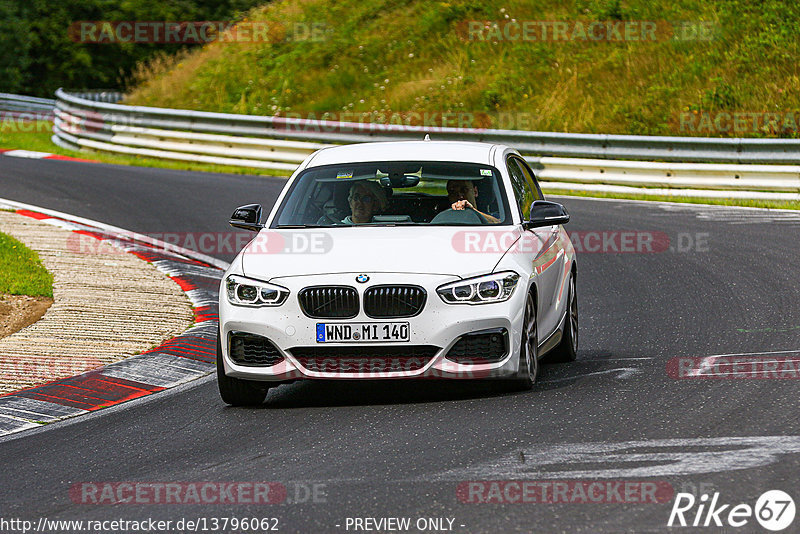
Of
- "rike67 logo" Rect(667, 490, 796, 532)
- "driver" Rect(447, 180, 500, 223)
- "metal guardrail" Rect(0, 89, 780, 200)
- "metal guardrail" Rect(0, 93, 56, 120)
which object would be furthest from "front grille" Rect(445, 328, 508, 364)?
"metal guardrail" Rect(0, 93, 56, 120)

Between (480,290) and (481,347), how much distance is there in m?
0.35

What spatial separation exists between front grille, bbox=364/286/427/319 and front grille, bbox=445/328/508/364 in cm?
35

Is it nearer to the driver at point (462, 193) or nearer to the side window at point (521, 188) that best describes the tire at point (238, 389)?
the driver at point (462, 193)

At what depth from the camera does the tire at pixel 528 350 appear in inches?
315

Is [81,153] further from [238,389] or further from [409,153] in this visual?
[238,389]

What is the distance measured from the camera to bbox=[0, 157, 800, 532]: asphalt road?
5648mm

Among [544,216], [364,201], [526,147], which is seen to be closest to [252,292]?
[364,201]

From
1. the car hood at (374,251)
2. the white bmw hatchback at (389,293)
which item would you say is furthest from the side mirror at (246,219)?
the car hood at (374,251)

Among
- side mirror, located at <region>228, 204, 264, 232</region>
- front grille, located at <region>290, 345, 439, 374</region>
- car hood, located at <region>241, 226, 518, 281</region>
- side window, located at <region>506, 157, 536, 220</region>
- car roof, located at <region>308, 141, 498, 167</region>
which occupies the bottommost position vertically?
front grille, located at <region>290, 345, 439, 374</region>

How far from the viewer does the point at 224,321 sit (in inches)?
319

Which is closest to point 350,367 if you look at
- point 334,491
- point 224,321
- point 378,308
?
point 378,308

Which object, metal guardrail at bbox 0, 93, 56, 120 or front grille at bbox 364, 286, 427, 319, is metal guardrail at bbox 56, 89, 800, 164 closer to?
metal guardrail at bbox 0, 93, 56, 120

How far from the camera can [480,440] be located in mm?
6832

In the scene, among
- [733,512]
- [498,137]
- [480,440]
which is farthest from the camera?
[498,137]
